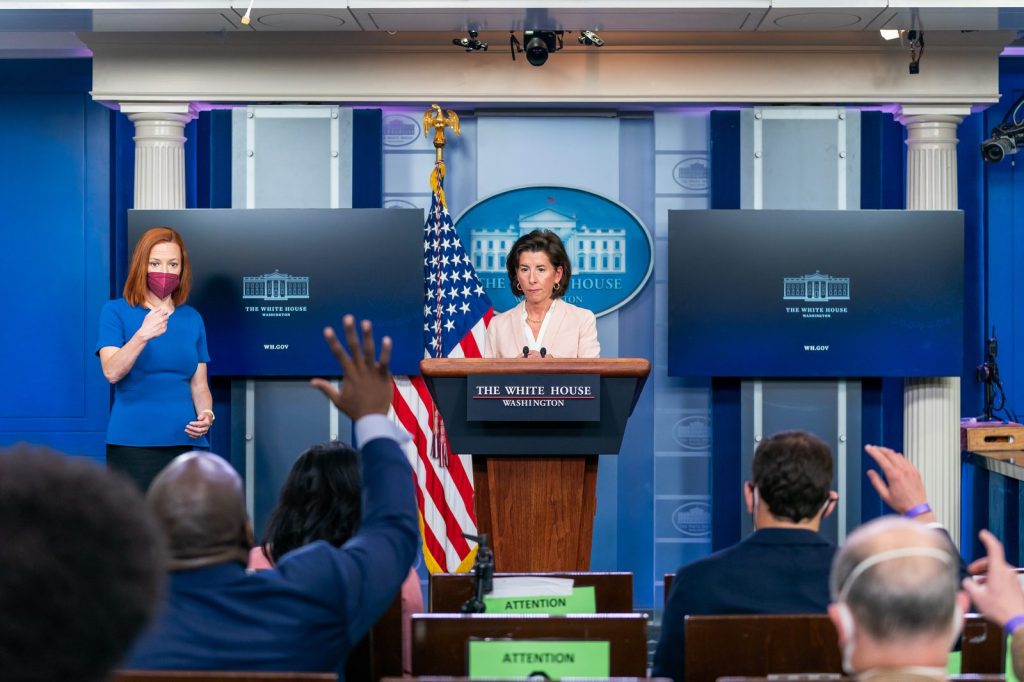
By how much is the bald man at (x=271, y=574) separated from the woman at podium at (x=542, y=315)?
229 cm

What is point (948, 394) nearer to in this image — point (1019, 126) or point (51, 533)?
point (1019, 126)

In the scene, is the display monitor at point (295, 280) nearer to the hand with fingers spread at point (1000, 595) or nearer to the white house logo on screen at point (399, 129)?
the white house logo on screen at point (399, 129)

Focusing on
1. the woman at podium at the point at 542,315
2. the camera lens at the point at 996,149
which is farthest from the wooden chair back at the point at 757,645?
the camera lens at the point at 996,149

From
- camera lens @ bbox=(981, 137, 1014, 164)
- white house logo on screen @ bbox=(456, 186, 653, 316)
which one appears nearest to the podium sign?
white house logo on screen @ bbox=(456, 186, 653, 316)

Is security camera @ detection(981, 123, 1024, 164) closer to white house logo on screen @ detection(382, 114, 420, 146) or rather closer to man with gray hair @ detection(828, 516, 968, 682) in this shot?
white house logo on screen @ detection(382, 114, 420, 146)

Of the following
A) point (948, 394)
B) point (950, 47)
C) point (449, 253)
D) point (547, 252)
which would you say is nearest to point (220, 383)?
point (449, 253)

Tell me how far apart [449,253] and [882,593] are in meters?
3.95

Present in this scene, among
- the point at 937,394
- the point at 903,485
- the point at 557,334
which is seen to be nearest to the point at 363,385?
the point at 903,485

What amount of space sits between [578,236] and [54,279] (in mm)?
2706

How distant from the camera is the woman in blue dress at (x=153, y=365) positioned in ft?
14.6

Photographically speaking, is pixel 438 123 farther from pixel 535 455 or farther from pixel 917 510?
pixel 917 510

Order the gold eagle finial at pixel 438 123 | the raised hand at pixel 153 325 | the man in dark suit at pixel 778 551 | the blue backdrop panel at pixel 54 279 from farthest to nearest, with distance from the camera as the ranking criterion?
the blue backdrop panel at pixel 54 279, the gold eagle finial at pixel 438 123, the raised hand at pixel 153 325, the man in dark suit at pixel 778 551

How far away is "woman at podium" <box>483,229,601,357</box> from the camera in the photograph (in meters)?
4.10

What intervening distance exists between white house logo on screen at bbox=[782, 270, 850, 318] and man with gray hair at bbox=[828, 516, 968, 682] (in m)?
3.84
